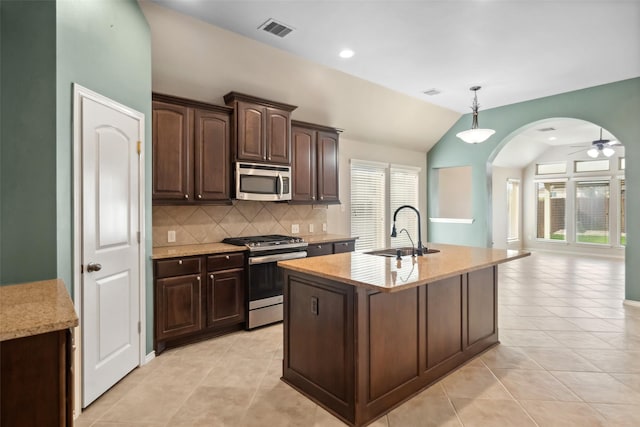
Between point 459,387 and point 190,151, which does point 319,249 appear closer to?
point 190,151

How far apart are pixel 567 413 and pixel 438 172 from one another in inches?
221

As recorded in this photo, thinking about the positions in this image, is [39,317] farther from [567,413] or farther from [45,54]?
[567,413]

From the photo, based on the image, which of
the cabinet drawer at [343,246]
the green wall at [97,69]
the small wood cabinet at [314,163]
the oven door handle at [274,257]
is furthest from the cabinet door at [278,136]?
the green wall at [97,69]

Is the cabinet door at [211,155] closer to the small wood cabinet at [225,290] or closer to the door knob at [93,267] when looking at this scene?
the small wood cabinet at [225,290]

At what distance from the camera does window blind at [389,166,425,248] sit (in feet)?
21.4

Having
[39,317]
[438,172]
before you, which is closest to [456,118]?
[438,172]

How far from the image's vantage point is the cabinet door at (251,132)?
3.82 meters

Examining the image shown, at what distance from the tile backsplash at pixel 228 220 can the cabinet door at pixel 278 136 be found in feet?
2.35

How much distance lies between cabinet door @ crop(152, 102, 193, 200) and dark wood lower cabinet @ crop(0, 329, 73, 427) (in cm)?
236

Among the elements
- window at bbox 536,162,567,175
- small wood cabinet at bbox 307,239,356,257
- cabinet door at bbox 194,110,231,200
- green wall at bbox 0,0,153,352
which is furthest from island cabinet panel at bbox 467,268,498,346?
window at bbox 536,162,567,175

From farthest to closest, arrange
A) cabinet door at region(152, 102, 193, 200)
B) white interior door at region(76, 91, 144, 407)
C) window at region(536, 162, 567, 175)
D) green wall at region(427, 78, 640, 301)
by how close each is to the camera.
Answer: window at region(536, 162, 567, 175)
green wall at region(427, 78, 640, 301)
cabinet door at region(152, 102, 193, 200)
white interior door at region(76, 91, 144, 407)

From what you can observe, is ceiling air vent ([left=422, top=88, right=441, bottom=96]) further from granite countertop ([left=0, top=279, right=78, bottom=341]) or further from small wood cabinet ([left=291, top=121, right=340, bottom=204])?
granite countertop ([left=0, top=279, right=78, bottom=341])

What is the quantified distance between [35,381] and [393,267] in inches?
76.3

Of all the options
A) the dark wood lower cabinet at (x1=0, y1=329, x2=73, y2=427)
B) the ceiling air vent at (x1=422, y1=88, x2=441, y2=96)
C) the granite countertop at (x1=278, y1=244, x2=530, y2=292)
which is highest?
the ceiling air vent at (x1=422, y1=88, x2=441, y2=96)
